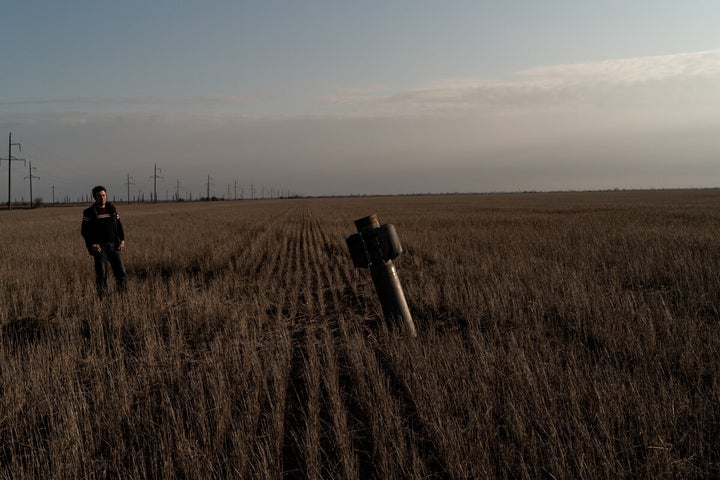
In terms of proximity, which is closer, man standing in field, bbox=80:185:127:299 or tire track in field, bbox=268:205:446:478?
tire track in field, bbox=268:205:446:478

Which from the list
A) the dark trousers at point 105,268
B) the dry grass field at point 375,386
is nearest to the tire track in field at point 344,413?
the dry grass field at point 375,386

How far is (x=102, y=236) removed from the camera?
6559 millimetres

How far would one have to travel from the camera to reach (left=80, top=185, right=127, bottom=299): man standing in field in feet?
21.2

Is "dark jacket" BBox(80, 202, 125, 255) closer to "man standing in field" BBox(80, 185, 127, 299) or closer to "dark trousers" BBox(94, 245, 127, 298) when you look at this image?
"man standing in field" BBox(80, 185, 127, 299)

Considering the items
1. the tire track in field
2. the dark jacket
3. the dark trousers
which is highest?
the dark jacket

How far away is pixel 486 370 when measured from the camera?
303 cm

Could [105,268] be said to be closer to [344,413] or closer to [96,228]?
[96,228]

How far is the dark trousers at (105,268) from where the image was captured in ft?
21.5

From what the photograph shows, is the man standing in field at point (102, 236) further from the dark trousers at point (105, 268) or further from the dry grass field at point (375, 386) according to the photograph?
the dry grass field at point (375, 386)

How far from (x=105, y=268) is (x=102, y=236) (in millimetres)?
563

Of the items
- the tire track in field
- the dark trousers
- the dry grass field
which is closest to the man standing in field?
the dark trousers

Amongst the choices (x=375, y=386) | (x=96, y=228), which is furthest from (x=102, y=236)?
(x=375, y=386)

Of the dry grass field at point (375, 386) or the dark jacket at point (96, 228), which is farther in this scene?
the dark jacket at point (96, 228)

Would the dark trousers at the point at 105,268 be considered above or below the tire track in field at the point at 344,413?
above
